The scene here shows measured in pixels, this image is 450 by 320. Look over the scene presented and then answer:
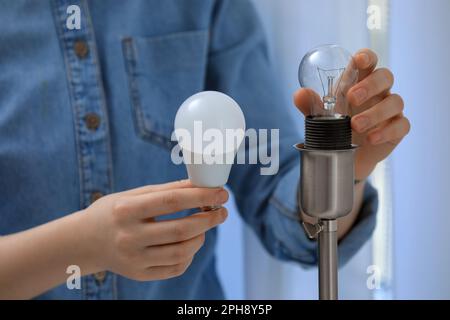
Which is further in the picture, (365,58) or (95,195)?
(95,195)

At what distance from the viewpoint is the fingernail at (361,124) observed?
364 millimetres

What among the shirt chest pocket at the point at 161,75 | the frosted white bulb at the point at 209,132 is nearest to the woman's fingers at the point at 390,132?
the frosted white bulb at the point at 209,132

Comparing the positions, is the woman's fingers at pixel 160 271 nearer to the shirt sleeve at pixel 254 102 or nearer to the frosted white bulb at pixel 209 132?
the frosted white bulb at pixel 209 132

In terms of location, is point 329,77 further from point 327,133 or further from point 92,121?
point 92,121

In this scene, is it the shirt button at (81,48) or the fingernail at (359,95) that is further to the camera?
the shirt button at (81,48)

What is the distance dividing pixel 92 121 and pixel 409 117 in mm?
301

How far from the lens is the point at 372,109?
38cm

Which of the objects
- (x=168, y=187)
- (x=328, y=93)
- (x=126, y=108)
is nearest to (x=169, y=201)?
(x=168, y=187)

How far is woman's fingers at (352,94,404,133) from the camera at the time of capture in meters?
0.37

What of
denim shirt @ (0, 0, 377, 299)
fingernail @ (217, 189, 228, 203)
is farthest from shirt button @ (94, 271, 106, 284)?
fingernail @ (217, 189, 228, 203)

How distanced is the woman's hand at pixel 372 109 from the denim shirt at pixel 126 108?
0.12 metres

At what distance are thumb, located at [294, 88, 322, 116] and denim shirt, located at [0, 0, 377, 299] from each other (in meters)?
0.18

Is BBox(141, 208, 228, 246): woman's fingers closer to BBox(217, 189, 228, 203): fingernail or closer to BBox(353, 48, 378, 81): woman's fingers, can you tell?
BBox(217, 189, 228, 203): fingernail
